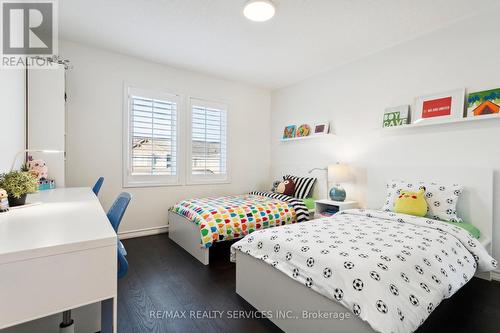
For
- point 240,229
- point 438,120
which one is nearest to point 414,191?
point 438,120

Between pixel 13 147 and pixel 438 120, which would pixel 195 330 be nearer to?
pixel 13 147

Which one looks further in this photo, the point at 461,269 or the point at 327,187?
the point at 327,187

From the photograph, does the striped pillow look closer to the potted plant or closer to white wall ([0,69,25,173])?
the potted plant

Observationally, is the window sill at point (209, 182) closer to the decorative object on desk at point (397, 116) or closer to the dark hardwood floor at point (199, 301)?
the dark hardwood floor at point (199, 301)

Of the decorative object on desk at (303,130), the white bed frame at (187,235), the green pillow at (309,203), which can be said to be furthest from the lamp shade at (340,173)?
the white bed frame at (187,235)

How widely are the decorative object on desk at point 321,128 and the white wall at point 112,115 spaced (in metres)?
1.52

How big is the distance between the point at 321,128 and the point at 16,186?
371 cm

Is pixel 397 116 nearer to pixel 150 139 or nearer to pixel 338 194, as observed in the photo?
pixel 338 194

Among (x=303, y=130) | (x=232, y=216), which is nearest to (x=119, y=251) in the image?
(x=232, y=216)

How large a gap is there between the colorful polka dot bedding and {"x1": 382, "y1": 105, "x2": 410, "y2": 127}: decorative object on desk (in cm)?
168

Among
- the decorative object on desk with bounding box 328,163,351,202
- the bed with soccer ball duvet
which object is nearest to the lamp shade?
the decorative object on desk with bounding box 328,163,351,202

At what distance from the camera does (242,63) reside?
3.79 meters

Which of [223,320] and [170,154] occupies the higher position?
[170,154]

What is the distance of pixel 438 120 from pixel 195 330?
10.2 feet
